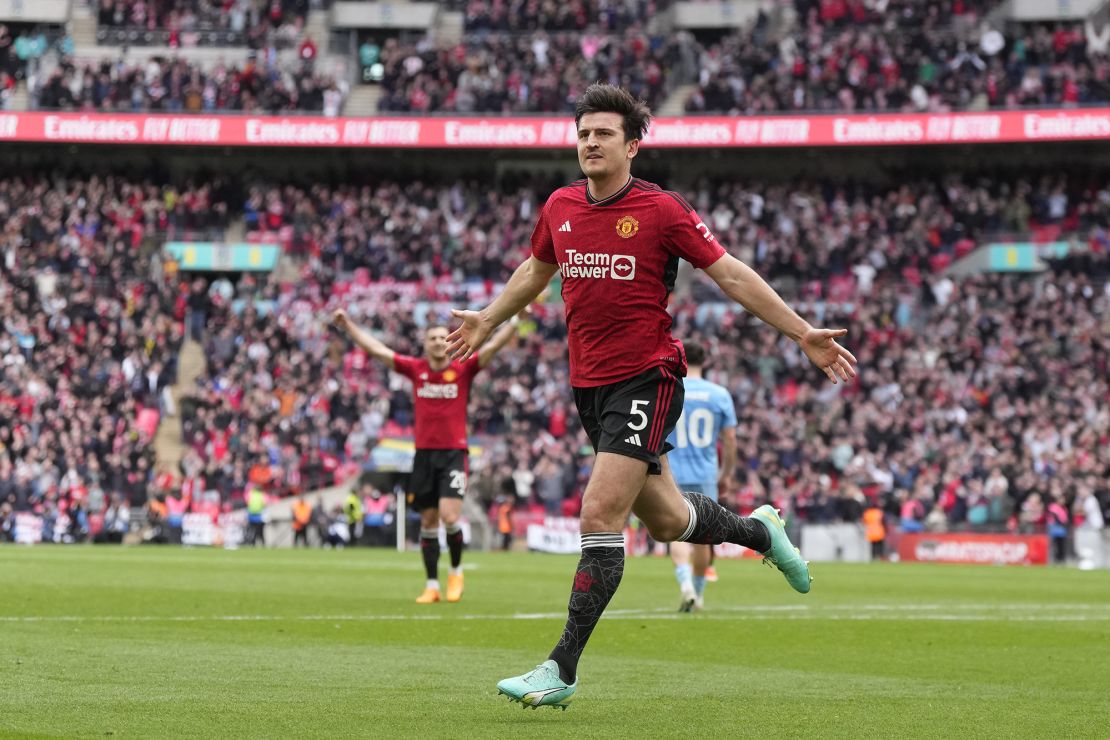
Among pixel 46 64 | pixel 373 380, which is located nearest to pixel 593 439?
pixel 373 380

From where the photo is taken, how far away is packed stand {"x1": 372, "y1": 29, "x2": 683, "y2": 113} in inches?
1769

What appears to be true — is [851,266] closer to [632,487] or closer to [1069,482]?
[1069,482]

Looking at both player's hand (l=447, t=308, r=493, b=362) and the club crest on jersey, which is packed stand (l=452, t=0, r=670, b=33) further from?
the club crest on jersey

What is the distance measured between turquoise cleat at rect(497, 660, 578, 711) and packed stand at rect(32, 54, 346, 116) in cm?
3989

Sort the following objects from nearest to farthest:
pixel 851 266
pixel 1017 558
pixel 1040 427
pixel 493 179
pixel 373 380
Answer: pixel 1017 558 → pixel 1040 427 → pixel 373 380 → pixel 851 266 → pixel 493 179

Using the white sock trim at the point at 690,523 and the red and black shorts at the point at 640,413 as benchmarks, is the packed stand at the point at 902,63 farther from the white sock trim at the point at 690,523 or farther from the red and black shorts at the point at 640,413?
the red and black shorts at the point at 640,413

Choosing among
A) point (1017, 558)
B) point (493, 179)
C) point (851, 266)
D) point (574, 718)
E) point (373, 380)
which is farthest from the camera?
point (493, 179)

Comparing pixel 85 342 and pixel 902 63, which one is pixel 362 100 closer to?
pixel 85 342

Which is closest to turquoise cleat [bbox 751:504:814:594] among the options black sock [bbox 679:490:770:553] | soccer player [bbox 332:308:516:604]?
black sock [bbox 679:490:770:553]

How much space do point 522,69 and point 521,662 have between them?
38.2 m

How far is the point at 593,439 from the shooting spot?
743cm

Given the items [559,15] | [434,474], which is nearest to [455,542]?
[434,474]

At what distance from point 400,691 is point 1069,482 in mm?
26401

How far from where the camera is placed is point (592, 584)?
697 cm
